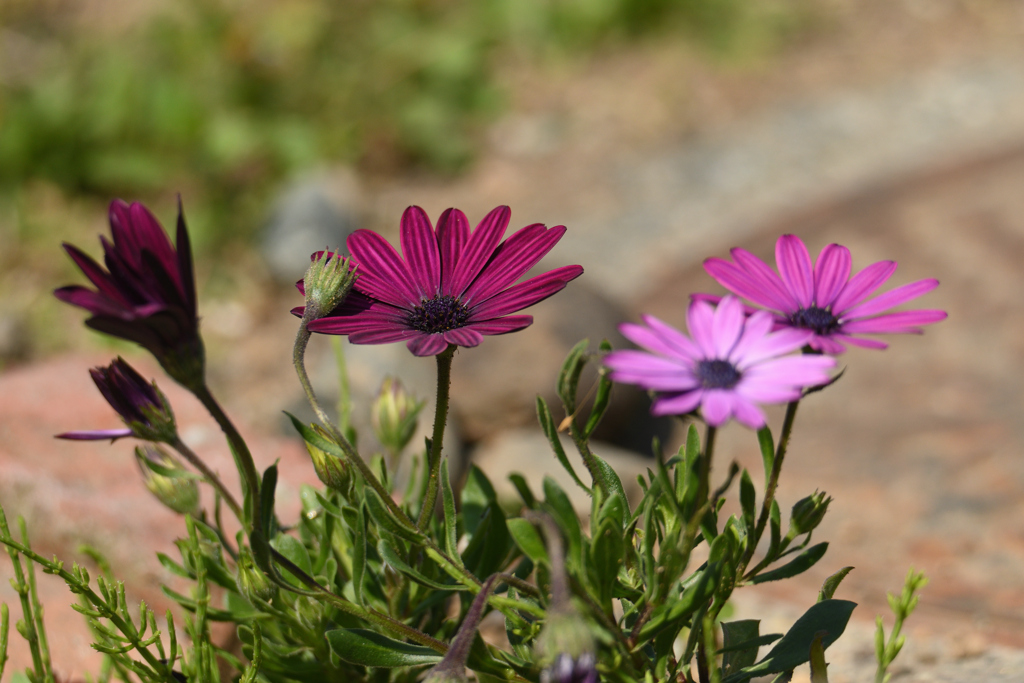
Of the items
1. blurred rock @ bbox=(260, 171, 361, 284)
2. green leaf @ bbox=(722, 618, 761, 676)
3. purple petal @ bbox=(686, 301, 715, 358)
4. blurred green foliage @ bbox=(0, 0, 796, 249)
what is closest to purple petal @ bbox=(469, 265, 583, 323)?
purple petal @ bbox=(686, 301, 715, 358)

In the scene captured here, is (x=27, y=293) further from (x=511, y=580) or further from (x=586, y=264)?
(x=511, y=580)

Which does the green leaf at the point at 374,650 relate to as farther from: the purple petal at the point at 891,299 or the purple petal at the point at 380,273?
the purple petal at the point at 891,299

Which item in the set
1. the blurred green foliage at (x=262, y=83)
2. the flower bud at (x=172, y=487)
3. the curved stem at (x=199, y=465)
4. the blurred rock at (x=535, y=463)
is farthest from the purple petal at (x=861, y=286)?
the blurred green foliage at (x=262, y=83)

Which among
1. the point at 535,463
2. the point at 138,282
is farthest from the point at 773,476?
the point at 535,463

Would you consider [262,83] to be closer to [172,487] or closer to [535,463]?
[535,463]

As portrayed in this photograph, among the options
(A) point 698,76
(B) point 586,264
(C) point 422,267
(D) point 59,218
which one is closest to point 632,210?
(B) point 586,264

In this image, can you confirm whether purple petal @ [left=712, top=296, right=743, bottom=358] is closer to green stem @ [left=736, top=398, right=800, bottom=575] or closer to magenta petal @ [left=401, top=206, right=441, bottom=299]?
green stem @ [left=736, top=398, right=800, bottom=575]
